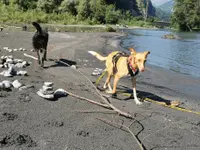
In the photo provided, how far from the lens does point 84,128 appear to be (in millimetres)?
5633

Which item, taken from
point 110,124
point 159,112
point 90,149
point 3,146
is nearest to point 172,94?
point 159,112

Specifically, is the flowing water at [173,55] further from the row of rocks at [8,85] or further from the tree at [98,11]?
the tree at [98,11]

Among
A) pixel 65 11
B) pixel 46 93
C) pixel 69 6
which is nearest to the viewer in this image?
pixel 46 93

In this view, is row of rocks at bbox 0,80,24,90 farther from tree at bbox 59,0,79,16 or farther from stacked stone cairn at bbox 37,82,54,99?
tree at bbox 59,0,79,16

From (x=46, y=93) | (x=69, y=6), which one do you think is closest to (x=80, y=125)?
(x=46, y=93)

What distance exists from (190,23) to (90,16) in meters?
29.8

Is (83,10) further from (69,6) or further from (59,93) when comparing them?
(59,93)

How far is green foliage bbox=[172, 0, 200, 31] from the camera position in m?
86.7

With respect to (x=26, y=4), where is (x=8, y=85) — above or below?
below

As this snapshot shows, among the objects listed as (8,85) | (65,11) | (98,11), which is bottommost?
(8,85)

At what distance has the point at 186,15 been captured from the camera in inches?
3479

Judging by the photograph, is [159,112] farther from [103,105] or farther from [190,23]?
[190,23]

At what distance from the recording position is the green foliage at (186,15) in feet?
284

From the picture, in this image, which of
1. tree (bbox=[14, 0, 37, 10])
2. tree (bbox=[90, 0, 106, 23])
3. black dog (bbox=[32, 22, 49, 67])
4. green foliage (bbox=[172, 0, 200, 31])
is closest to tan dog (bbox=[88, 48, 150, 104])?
black dog (bbox=[32, 22, 49, 67])
